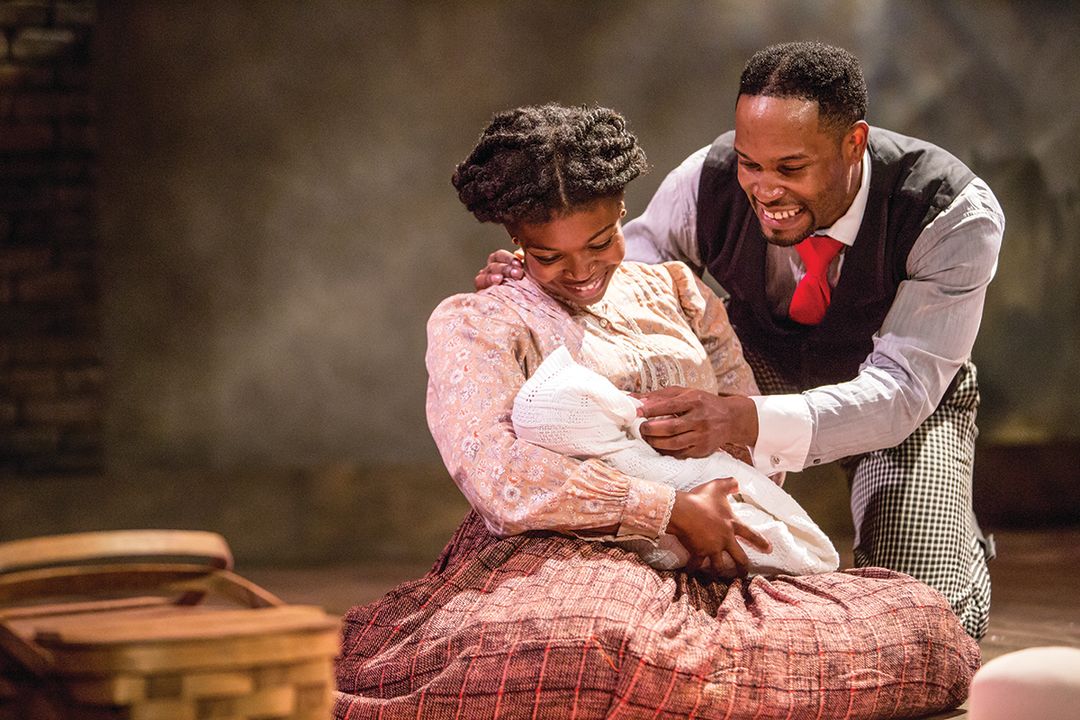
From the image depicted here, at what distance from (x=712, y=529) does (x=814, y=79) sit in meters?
1.10

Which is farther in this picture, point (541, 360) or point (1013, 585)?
point (1013, 585)

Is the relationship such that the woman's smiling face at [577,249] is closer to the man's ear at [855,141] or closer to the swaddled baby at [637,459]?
the swaddled baby at [637,459]

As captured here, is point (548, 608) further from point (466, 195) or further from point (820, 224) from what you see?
point (820, 224)

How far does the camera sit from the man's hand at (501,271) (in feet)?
8.79

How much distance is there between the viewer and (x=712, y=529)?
2408 millimetres

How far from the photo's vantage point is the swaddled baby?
234 centimetres

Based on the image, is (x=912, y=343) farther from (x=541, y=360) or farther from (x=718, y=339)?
(x=541, y=360)

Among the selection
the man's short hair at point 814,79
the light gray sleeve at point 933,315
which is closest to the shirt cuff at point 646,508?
the light gray sleeve at point 933,315

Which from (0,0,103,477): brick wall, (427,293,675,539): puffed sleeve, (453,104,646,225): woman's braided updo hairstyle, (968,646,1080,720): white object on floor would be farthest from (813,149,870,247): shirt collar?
(0,0,103,477): brick wall

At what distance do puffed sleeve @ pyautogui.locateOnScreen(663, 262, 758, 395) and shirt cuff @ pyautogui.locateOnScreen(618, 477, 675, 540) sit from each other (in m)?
0.47

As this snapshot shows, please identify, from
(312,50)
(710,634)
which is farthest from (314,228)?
(710,634)

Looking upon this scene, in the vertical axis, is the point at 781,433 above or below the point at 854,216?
below

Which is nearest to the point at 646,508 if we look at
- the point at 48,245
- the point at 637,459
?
the point at 637,459

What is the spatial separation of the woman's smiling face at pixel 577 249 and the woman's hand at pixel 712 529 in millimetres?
450
